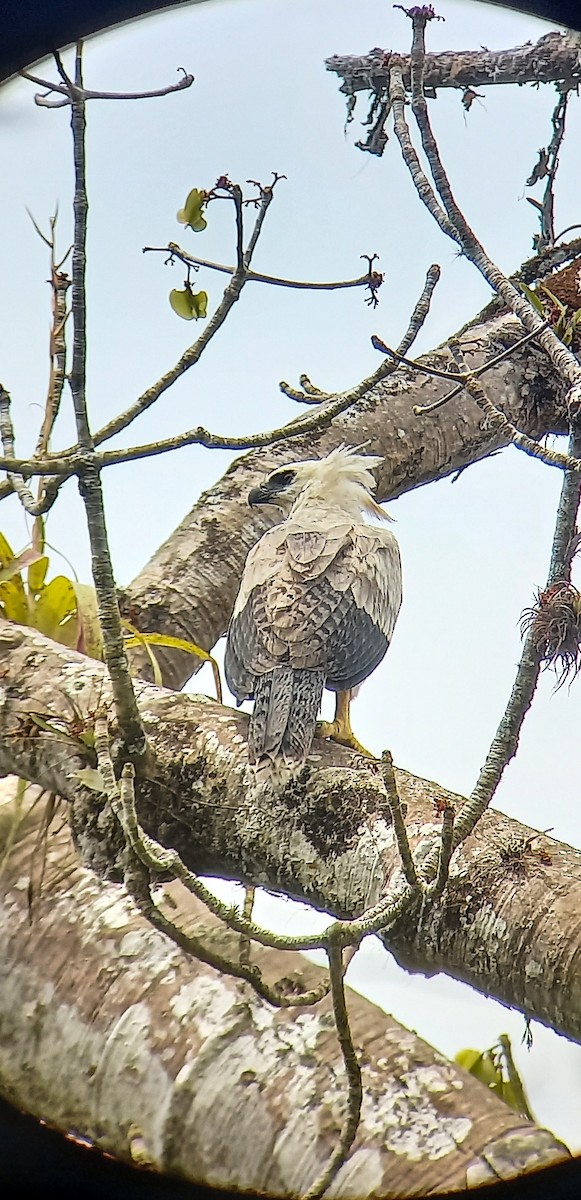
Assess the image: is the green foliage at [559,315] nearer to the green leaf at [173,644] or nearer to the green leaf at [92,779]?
the green leaf at [173,644]

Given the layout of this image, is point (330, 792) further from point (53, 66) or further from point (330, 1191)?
point (53, 66)

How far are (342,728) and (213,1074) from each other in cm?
27

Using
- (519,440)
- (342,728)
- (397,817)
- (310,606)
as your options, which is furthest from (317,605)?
(397,817)

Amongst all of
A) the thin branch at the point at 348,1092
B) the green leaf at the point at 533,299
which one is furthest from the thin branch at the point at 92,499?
the green leaf at the point at 533,299

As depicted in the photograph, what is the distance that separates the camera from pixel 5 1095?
825mm

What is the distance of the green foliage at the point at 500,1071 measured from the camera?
0.72m

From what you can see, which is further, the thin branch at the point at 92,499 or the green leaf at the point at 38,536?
the green leaf at the point at 38,536

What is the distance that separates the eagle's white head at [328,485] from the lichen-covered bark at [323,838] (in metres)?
0.24

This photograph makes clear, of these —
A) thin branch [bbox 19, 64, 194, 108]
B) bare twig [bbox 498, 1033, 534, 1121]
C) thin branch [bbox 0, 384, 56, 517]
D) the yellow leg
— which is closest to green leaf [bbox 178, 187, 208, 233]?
thin branch [bbox 19, 64, 194, 108]

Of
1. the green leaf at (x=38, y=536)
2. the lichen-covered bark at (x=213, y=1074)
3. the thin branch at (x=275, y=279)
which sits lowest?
the lichen-covered bark at (x=213, y=1074)

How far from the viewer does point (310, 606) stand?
2.98ft

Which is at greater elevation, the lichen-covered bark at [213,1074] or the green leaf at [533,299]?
the green leaf at [533,299]

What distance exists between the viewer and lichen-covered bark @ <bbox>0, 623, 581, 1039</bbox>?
2.31 ft

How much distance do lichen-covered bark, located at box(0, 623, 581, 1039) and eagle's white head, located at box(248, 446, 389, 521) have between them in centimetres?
24
